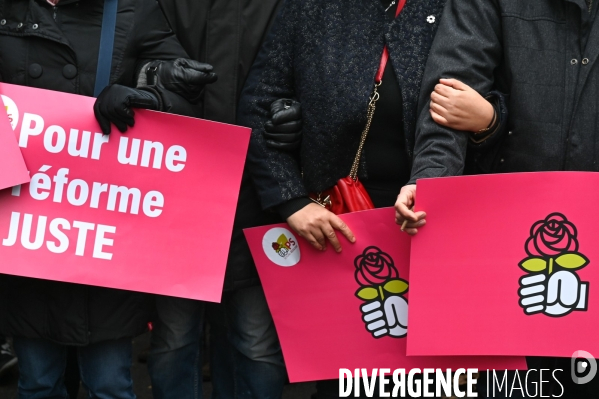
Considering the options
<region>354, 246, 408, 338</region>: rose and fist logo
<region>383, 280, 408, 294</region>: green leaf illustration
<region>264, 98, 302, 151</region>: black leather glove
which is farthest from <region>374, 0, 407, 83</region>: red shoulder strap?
<region>383, 280, 408, 294</region>: green leaf illustration

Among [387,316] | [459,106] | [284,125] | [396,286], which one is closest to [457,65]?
[459,106]

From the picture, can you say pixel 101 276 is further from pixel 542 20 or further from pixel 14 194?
pixel 542 20

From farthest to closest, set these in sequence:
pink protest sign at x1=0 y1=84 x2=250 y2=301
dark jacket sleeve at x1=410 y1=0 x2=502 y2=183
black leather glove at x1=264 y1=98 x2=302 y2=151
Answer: black leather glove at x1=264 y1=98 x2=302 y2=151, pink protest sign at x1=0 y1=84 x2=250 y2=301, dark jacket sleeve at x1=410 y1=0 x2=502 y2=183

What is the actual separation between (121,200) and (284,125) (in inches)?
23.0

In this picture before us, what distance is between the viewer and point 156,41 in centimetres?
299

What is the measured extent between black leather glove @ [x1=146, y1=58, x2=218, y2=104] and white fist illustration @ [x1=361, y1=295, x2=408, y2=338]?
2.93ft

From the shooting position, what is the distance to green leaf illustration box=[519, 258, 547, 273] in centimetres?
269

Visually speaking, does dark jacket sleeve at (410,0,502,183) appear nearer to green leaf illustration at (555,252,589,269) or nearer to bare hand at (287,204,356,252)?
bare hand at (287,204,356,252)

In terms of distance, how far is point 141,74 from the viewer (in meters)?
2.97

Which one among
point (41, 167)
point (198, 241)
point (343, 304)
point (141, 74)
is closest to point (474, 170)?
point (343, 304)

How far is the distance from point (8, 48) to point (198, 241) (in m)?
0.86

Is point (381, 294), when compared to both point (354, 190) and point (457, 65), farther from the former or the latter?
point (457, 65)

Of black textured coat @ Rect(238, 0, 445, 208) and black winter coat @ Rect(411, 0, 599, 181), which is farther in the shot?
black textured coat @ Rect(238, 0, 445, 208)

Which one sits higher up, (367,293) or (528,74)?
(528,74)
